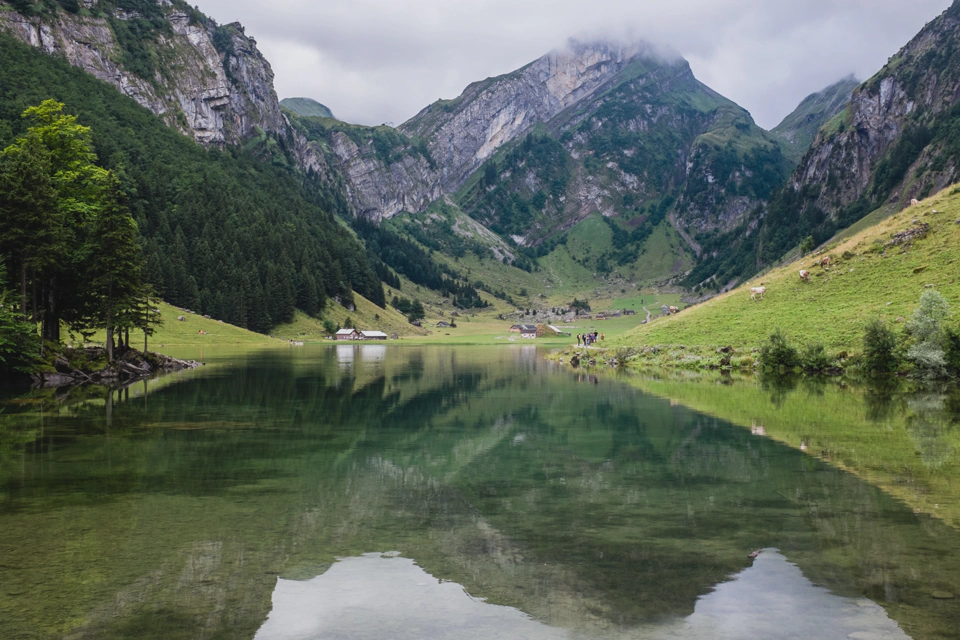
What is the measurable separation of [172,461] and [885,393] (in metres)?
41.6

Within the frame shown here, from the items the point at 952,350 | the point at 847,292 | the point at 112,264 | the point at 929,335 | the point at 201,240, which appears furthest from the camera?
the point at 201,240

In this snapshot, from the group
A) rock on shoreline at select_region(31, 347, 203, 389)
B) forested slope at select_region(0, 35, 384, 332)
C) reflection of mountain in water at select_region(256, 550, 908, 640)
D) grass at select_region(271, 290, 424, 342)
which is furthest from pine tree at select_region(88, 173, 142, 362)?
grass at select_region(271, 290, 424, 342)

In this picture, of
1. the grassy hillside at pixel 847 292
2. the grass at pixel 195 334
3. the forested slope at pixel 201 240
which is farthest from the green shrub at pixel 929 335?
the forested slope at pixel 201 240

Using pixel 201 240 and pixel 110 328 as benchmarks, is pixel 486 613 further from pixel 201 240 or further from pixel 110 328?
pixel 201 240

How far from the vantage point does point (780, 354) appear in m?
58.5

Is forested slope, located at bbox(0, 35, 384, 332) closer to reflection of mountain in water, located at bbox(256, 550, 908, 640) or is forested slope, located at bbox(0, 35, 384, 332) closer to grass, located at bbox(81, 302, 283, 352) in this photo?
grass, located at bbox(81, 302, 283, 352)

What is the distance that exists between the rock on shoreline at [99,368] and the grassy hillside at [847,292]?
173ft

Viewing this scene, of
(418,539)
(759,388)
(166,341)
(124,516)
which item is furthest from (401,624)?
(166,341)

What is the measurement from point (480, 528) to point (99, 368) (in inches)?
2084

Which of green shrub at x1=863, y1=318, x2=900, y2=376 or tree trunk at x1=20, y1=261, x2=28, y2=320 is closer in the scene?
tree trunk at x1=20, y1=261, x2=28, y2=320

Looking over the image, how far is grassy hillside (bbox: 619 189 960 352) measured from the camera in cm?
5956

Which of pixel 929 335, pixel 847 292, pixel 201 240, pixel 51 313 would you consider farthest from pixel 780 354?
pixel 201 240

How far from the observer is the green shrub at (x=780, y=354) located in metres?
58.3

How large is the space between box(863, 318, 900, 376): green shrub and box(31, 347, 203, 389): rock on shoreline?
59.5 meters
